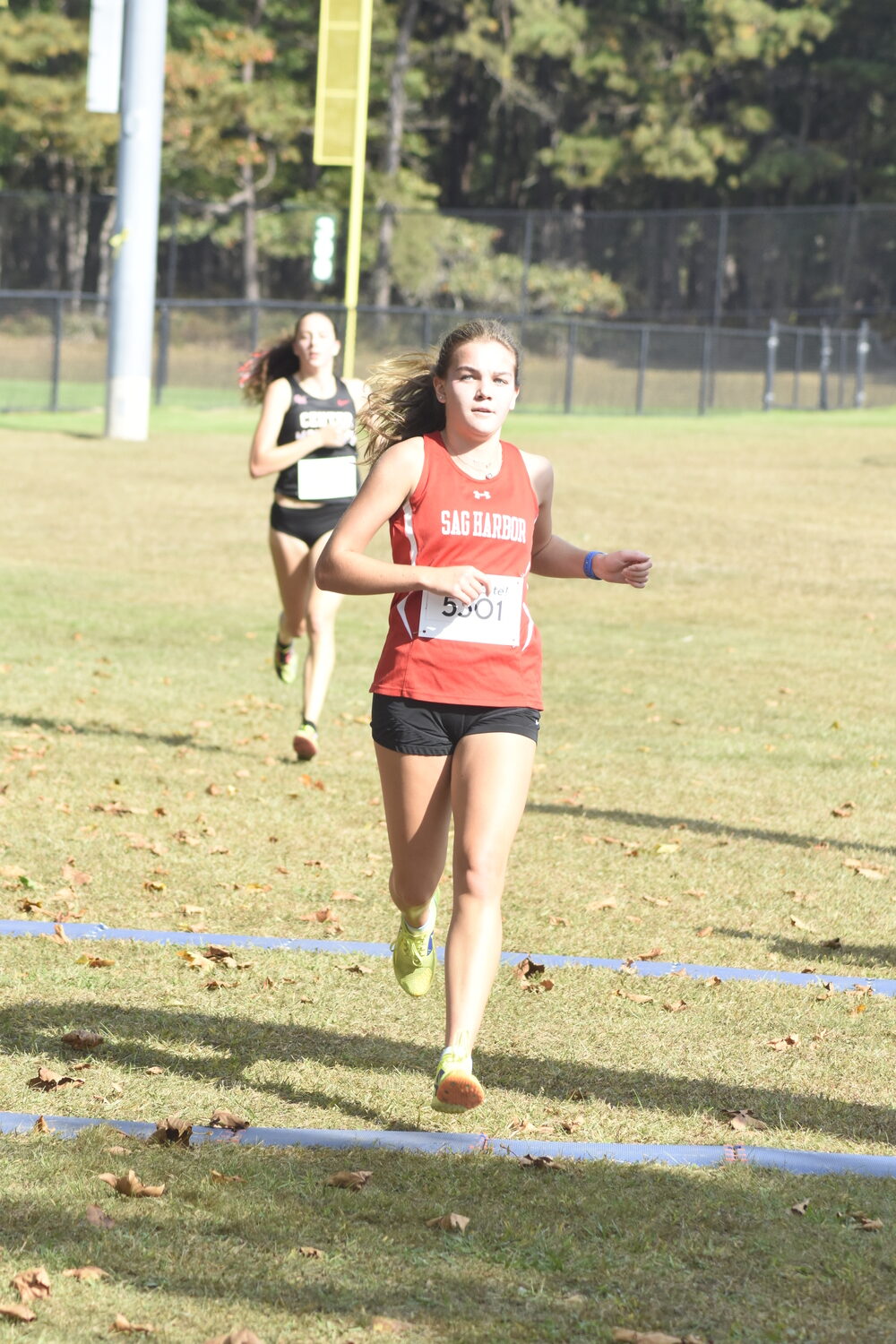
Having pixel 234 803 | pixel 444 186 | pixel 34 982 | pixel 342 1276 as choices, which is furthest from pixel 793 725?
pixel 444 186

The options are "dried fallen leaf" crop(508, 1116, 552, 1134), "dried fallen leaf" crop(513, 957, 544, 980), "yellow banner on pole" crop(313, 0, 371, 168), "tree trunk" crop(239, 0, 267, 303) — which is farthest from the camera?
"tree trunk" crop(239, 0, 267, 303)

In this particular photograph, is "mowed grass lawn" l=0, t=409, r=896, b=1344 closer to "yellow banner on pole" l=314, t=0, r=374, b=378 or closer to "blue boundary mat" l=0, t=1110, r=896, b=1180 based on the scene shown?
"blue boundary mat" l=0, t=1110, r=896, b=1180

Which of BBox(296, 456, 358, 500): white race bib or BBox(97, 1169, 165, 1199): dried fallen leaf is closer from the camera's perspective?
BBox(97, 1169, 165, 1199): dried fallen leaf

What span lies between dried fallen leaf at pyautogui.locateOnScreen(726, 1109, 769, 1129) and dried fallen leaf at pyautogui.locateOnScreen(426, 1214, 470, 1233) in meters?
1.03

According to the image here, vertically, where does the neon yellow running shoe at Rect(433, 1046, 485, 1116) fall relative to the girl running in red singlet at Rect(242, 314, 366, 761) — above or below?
below

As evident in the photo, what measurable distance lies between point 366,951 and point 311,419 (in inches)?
152

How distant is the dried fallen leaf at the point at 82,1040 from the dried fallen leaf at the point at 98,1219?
1.25m

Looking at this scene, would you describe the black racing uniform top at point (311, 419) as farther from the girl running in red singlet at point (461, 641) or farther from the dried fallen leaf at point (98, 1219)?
the dried fallen leaf at point (98, 1219)

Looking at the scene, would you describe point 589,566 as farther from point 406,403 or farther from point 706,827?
point 706,827

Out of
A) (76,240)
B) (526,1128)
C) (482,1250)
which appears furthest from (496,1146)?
(76,240)

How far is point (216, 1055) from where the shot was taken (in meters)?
5.16

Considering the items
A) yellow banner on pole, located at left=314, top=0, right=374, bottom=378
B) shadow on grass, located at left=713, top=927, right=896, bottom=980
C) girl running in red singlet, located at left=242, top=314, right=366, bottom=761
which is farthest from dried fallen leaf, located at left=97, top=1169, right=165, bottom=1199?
yellow banner on pole, located at left=314, top=0, right=374, bottom=378

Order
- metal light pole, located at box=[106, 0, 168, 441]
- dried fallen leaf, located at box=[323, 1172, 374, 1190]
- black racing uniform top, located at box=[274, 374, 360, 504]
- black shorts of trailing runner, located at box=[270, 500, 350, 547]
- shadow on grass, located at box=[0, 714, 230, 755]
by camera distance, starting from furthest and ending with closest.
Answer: metal light pole, located at box=[106, 0, 168, 441] → shadow on grass, located at box=[0, 714, 230, 755] → black shorts of trailing runner, located at box=[270, 500, 350, 547] → black racing uniform top, located at box=[274, 374, 360, 504] → dried fallen leaf, located at box=[323, 1172, 374, 1190]

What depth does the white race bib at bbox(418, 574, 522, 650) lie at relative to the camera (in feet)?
15.1
